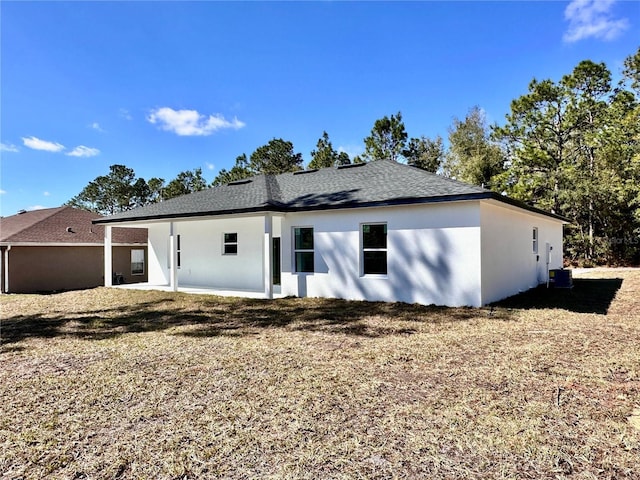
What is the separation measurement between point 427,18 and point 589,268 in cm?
1898

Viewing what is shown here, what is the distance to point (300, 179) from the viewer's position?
15.0 metres

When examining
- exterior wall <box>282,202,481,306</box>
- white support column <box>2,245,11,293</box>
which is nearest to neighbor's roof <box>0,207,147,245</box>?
white support column <box>2,245,11,293</box>

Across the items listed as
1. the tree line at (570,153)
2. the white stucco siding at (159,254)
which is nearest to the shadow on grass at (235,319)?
the white stucco siding at (159,254)

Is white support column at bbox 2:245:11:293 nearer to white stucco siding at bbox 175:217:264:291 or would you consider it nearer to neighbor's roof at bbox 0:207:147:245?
neighbor's roof at bbox 0:207:147:245

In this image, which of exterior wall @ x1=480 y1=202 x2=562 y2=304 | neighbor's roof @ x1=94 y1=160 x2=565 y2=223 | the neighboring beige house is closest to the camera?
exterior wall @ x1=480 y1=202 x2=562 y2=304

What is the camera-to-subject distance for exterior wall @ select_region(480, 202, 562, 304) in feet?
31.1

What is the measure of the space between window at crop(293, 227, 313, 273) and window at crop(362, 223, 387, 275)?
1817 millimetres

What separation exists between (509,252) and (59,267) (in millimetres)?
17579

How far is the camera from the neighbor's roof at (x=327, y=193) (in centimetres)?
964

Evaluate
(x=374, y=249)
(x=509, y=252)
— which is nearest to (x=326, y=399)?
(x=374, y=249)

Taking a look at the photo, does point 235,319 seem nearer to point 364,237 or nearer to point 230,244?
point 364,237

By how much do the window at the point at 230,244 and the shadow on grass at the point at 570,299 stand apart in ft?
30.6

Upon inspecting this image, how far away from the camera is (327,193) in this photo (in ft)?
40.1

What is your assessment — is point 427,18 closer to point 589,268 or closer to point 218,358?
point 218,358
